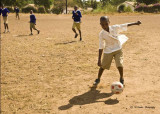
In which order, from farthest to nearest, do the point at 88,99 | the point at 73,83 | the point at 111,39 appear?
the point at 73,83, the point at 111,39, the point at 88,99

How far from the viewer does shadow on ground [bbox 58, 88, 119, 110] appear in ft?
14.3

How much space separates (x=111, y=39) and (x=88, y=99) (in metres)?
1.42

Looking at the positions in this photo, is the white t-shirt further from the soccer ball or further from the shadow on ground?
the shadow on ground

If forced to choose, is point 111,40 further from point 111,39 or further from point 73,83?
point 73,83

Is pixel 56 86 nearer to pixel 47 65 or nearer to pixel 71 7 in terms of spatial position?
pixel 47 65

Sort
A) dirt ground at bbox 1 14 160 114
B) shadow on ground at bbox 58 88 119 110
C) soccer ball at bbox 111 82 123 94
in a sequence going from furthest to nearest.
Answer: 1. soccer ball at bbox 111 82 123 94
2. shadow on ground at bbox 58 88 119 110
3. dirt ground at bbox 1 14 160 114

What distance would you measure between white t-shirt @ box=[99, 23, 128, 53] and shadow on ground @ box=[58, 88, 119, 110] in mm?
998

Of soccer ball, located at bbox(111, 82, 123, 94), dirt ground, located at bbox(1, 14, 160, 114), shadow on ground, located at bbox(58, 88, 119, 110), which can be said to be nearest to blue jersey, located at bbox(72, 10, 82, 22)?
dirt ground, located at bbox(1, 14, 160, 114)

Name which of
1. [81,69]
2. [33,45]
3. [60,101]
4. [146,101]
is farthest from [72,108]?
[33,45]

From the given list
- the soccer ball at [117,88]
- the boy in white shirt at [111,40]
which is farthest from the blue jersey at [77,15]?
the soccer ball at [117,88]

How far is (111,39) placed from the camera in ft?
15.6

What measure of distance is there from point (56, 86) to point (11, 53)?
170 inches

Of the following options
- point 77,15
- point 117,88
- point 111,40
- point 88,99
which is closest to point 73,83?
point 88,99

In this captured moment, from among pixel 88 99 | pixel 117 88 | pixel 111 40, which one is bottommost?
pixel 88 99
